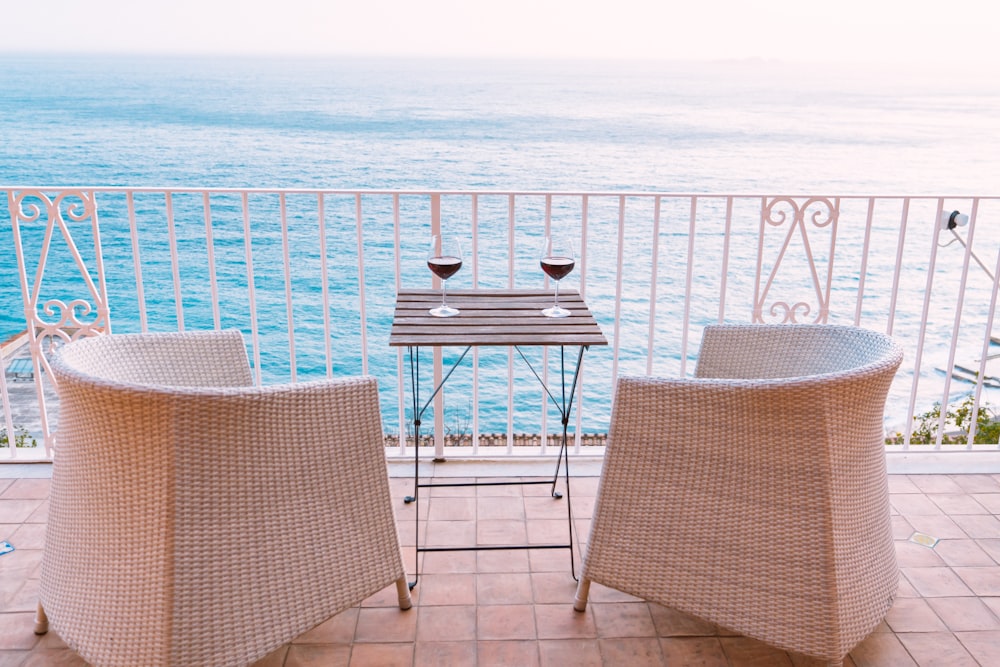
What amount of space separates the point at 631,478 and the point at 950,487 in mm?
1727

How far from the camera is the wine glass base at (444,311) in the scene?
2.44m

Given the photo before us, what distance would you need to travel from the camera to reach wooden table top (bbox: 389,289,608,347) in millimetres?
2188

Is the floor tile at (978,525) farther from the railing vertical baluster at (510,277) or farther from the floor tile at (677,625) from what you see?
the railing vertical baluster at (510,277)

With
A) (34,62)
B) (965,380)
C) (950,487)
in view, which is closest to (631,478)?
(950,487)

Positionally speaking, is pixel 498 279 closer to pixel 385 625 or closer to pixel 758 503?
pixel 385 625

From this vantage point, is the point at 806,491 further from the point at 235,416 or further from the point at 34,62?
the point at 34,62

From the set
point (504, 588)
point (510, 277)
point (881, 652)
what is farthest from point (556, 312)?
point (881, 652)

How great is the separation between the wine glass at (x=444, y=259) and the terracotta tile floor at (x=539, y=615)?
793 mm

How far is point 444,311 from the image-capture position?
8.06 feet

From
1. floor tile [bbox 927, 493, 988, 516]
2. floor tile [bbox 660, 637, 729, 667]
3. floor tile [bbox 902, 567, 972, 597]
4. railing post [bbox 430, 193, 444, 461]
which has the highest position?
railing post [bbox 430, 193, 444, 461]

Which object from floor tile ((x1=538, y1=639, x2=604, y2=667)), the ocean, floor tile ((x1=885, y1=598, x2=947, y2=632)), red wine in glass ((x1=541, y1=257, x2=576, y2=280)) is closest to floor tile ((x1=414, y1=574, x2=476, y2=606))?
floor tile ((x1=538, y1=639, x2=604, y2=667))

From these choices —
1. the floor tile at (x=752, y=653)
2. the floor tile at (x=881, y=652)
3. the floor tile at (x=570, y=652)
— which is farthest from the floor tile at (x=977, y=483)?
the floor tile at (x=570, y=652)

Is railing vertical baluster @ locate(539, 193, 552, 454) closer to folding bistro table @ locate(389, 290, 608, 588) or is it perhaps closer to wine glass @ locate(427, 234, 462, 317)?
folding bistro table @ locate(389, 290, 608, 588)

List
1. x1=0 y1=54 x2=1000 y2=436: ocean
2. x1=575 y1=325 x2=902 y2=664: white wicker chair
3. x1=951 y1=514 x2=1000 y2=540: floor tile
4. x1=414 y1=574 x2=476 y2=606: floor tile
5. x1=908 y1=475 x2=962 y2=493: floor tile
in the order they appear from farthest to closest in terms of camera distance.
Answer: x1=0 y1=54 x2=1000 y2=436: ocean → x1=908 y1=475 x2=962 y2=493: floor tile → x1=951 y1=514 x2=1000 y2=540: floor tile → x1=414 y1=574 x2=476 y2=606: floor tile → x1=575 y1=325 x2=902 y2=664: white wicker chair
